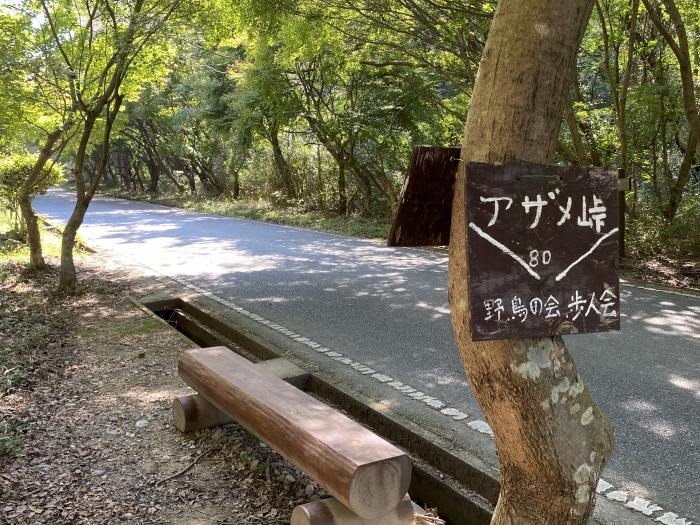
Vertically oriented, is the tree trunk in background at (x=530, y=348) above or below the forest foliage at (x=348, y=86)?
below

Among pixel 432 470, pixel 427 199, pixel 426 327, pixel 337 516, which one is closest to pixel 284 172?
pixel 426 327

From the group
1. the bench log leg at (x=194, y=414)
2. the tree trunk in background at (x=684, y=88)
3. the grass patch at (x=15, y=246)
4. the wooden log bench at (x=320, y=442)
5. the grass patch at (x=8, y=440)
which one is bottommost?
the grass patch at (x=15, y=246)

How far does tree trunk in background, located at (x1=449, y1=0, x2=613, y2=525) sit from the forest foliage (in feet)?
22.3

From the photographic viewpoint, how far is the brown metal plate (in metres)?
2.06

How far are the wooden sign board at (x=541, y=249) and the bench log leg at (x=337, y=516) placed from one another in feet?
4.66

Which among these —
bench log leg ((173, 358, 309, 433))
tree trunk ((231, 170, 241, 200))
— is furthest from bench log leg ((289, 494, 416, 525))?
tree trunk ((231, 170, 241, 200))

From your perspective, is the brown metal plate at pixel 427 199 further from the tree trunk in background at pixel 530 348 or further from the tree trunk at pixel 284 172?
the tree trunk at pixel 284 172

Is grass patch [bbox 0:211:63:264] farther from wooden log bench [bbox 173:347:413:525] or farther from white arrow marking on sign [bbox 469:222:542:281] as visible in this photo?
white arrow marking on sign [bbox 469:222:542:281]

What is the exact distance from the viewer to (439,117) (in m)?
16.9

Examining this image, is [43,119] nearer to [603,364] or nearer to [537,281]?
[603,364]

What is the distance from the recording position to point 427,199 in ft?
6.98

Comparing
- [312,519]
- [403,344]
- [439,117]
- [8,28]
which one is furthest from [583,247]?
[439,117]

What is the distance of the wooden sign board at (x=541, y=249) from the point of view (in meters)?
1.89

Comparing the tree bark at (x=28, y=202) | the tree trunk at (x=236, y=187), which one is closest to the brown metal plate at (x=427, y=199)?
the tree bark at (x=28, y=202)
